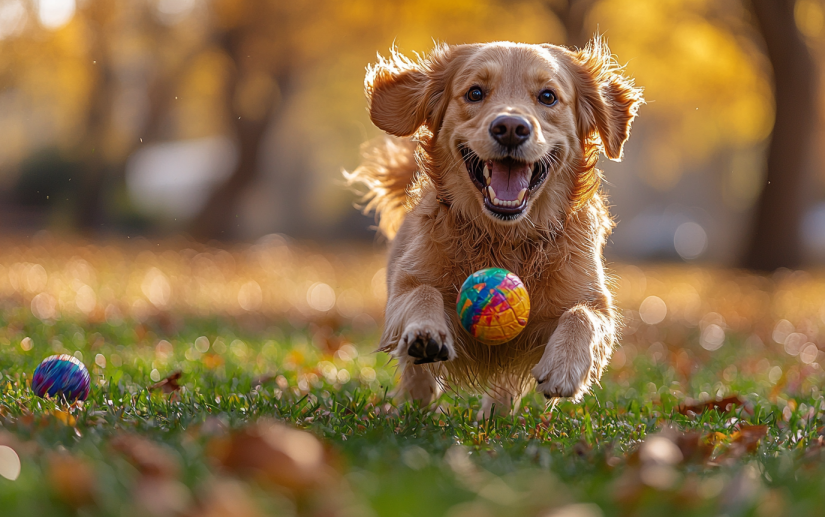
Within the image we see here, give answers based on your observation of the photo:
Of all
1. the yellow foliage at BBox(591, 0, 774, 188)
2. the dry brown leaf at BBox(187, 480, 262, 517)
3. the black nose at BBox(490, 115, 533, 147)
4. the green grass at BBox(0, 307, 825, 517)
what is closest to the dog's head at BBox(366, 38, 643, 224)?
the black nose at BBox(490, 115, 533, 147)

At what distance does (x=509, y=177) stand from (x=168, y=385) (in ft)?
6.29

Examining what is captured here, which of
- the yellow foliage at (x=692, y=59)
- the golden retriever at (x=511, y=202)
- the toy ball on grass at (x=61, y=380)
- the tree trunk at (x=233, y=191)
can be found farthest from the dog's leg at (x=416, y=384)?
the tree trunk at (x=233, y=191)

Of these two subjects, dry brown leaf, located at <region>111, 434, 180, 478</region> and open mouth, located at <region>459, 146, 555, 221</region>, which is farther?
open mouth, located at <region>459, 146, 555, 221</region>

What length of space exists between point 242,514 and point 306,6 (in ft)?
51.7

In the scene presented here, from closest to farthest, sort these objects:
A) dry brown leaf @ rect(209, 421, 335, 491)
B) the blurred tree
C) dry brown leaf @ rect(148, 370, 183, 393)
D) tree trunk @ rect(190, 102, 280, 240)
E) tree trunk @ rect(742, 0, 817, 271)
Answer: dry brown leaf @ rect(209, 421, 335, 491) → dry brown leaf @ rect(148, 370, 183, 393) → tree trunk @ rect(742, 0, 817, 271) → the blurred tree → tree trunk @ rect(190, 102, 280, 240)

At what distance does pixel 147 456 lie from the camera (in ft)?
6.66

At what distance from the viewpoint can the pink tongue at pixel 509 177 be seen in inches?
148

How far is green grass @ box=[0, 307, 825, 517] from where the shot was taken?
5.73 feet

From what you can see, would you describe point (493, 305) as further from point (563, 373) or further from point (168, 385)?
point (168, 385)

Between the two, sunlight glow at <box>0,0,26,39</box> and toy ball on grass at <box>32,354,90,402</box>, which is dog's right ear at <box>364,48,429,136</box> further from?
sunlight glow at <box>0,0,26,39</box>

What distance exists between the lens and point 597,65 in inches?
170

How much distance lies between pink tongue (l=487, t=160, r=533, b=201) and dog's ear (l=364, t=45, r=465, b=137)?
2.04 feet

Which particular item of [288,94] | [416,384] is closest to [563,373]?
[416,384]

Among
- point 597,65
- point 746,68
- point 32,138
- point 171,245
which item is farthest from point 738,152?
point 597,65
